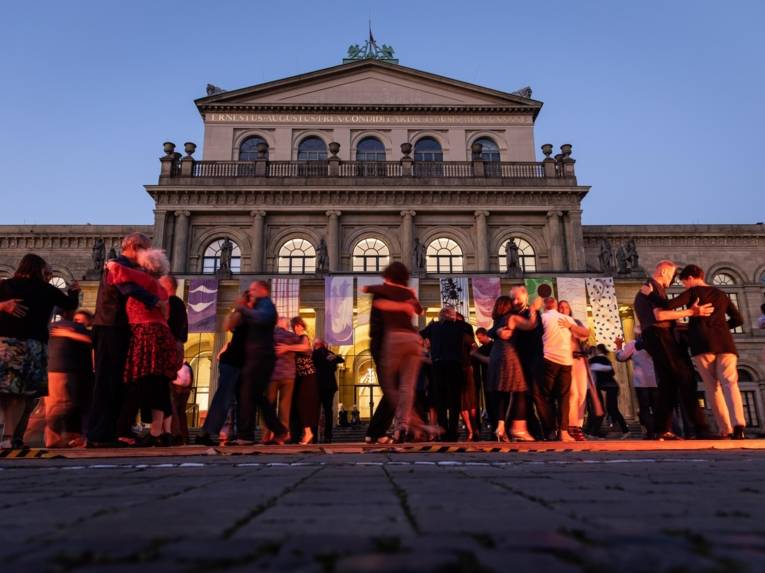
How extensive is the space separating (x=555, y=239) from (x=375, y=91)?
1241cm

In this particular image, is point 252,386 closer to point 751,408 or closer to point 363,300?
point 363,300

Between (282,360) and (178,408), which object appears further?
(178,408)

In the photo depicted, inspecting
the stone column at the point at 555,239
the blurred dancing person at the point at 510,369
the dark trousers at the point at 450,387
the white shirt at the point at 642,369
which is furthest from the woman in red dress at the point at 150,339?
the stone column at the point at 555,239

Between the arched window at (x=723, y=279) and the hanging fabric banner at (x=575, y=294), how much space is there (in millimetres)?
14344

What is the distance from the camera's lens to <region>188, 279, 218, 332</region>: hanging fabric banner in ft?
69.8

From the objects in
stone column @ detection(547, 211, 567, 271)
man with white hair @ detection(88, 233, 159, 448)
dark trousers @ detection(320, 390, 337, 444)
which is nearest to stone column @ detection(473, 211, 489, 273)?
stone column @ detection(547, 211, 567, 271)

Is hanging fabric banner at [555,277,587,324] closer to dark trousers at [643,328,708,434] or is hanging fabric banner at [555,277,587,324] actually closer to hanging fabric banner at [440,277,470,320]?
hanging fabric banner at [440,277,470,320]

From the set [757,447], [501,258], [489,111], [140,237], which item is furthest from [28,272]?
[489,111]

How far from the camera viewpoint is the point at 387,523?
1362mm

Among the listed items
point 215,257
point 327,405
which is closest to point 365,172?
point 215,257

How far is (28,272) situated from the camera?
5613mm

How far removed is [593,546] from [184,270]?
26.3 metres

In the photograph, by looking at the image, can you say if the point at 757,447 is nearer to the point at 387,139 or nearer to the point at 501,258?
the point at 501,258

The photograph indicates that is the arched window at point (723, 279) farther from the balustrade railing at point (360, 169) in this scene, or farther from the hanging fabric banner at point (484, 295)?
the hanging fabric banner at point (484, 295)
